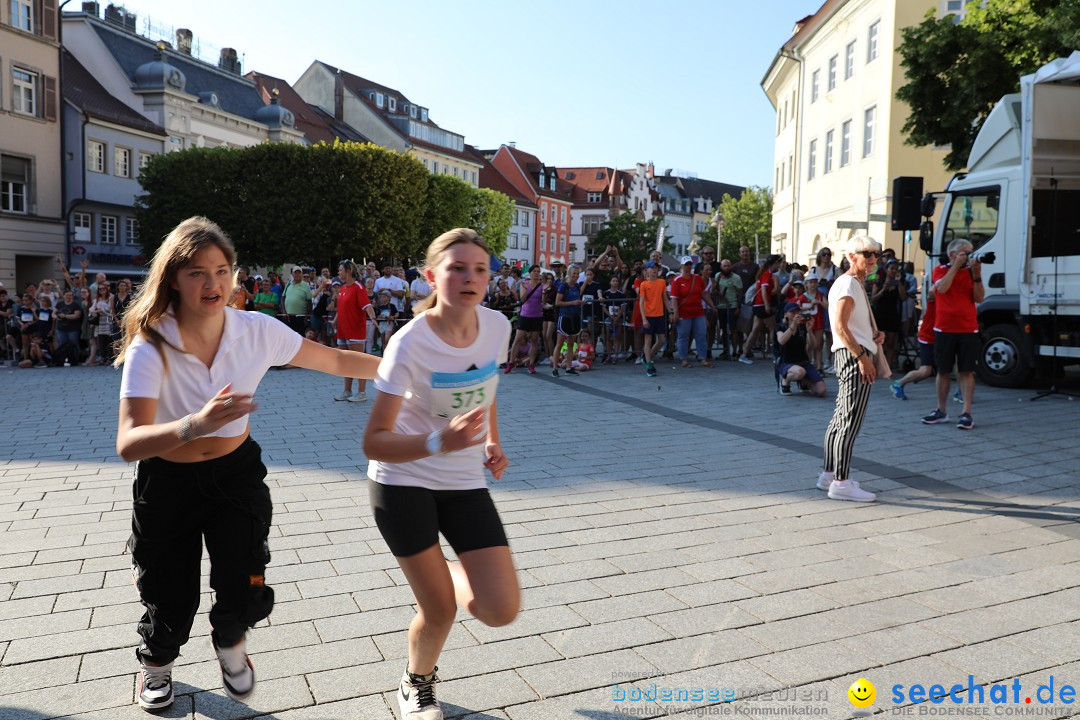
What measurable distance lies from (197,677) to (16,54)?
134 feet

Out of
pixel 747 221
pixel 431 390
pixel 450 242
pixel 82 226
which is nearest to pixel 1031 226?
pixel 450 242

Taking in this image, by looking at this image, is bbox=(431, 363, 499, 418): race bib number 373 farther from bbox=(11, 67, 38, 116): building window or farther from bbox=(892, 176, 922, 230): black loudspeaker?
bbox=(11, 67, 38, 116): building window

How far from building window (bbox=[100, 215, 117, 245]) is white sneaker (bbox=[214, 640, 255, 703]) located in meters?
44.7

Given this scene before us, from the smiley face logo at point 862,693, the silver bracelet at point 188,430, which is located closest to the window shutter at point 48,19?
the silver bracelet at point 188,430

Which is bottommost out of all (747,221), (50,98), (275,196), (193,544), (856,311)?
(193,544)

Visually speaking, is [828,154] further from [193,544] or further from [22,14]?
[193,544]

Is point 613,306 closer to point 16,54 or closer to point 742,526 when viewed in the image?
point 742,526

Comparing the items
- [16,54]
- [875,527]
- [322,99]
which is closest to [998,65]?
[875,527]

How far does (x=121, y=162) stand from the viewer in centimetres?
4528

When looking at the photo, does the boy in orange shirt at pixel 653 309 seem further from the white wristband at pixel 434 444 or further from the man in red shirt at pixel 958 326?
the white wristband at pixel 434 444

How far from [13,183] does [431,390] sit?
41486 mm

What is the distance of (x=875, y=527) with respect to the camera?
6.02m

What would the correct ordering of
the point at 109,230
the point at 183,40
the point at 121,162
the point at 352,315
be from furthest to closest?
1. the point at 183,40
2. the point at 121,162
3. the point at 109,230
4. the point at 352,315

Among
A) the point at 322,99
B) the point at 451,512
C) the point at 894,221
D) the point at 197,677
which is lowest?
the point at 197,677
